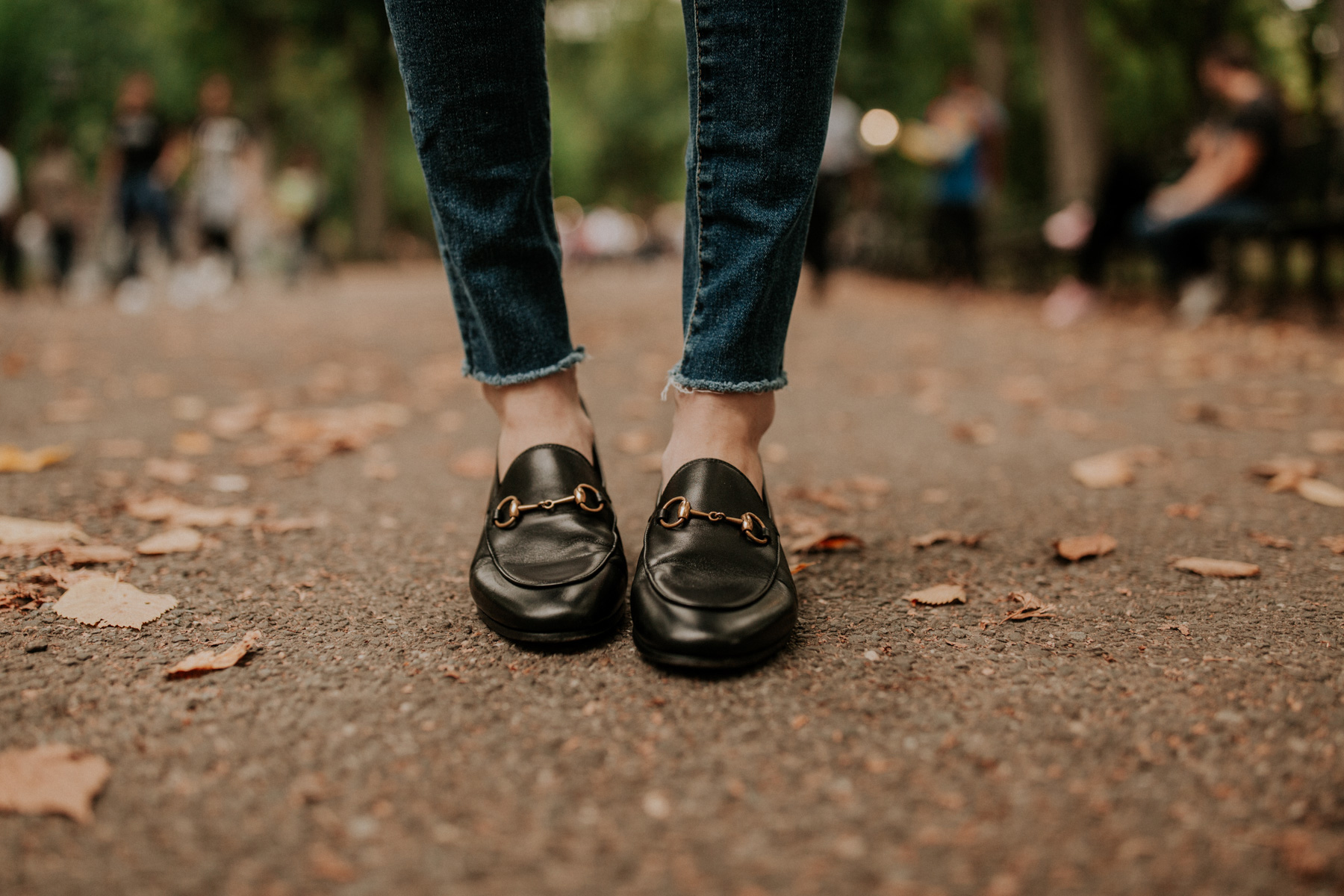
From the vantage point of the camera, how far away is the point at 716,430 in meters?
1.37

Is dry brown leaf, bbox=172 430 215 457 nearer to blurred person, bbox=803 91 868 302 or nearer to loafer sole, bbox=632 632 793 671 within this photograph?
loafer sole, bbox=632 632 793 671

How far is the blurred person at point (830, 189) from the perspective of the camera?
7383mm

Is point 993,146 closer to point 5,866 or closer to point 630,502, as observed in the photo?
point 630,502

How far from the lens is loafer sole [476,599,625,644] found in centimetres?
125

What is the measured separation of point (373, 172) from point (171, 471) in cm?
1805

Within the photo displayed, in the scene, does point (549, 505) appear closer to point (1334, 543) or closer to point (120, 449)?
point (1334, 543)

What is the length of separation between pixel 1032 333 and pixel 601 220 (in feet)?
98.1

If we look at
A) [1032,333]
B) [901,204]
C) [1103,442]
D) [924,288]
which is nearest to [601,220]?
[901,204]

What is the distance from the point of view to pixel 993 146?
886 cm

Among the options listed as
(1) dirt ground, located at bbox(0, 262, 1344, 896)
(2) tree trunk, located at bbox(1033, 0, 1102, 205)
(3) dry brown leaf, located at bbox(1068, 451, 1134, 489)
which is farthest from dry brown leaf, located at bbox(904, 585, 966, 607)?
(2) tree trunk, located at bbox(1033, 0, 1102, 205)

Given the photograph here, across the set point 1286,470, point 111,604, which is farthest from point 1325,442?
point 111,604

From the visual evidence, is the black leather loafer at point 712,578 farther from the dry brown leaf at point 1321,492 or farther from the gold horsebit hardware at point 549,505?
the dry brown leaf at point 1321,492

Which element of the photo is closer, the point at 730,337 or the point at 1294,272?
the point at 730,337

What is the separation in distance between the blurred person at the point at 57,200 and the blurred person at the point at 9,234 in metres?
0.30
